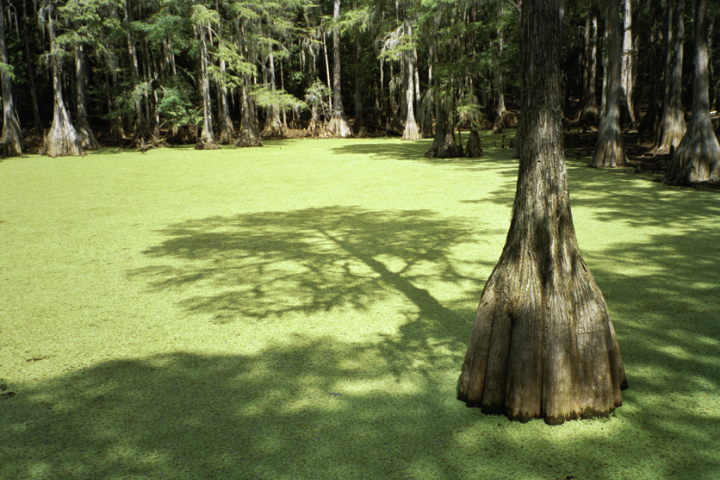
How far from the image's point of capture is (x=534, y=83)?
7.07 feet

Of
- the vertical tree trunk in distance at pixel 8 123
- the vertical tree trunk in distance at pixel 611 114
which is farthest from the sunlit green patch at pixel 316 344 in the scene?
the vertical tree trunk in distance at pixel 8 123

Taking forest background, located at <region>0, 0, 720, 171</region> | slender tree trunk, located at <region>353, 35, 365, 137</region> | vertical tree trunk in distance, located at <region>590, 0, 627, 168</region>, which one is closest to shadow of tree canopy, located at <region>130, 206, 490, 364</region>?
vertical tree trunk in distance, located at <region>590, 0, 627, 168</region>

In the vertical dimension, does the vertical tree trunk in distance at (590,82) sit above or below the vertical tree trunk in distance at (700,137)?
above

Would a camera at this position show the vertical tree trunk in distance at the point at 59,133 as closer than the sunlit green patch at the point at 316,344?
No

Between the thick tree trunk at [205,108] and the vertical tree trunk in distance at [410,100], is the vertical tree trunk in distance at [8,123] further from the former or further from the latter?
the vertical tree trunk in distance at [410,100]

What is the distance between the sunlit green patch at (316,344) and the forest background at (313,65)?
6609 millimetres

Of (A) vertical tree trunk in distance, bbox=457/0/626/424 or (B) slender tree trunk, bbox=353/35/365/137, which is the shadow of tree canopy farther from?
(B) slender tree trunk, bbox=353/35/365/137

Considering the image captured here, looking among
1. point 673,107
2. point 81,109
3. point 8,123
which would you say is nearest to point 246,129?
point 81,109

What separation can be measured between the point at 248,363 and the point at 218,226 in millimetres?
3711

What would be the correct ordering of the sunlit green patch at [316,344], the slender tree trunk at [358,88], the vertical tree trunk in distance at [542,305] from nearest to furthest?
the sunlit green patch at [316,344] → the vertical tree trunk in distance at [542,305] → the slender tree trunk at [358,88]

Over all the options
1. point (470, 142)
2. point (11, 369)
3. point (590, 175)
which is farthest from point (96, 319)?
point (470, 142)

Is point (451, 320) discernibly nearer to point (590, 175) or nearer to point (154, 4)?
point (590, 175)

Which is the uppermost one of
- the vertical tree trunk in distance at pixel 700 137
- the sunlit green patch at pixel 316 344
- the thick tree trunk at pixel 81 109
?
the thick tree trunk at pixel 81 109

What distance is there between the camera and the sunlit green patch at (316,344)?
6.40 ft
